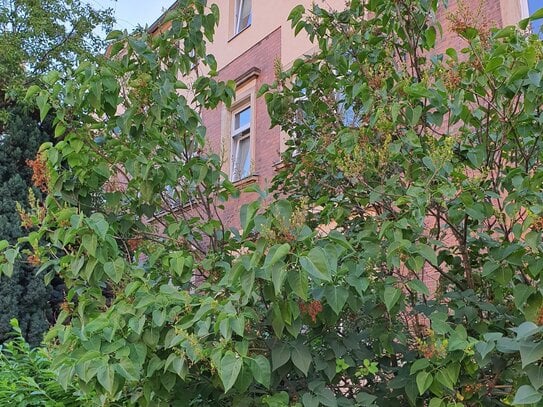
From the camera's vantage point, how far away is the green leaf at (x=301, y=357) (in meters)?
2.28

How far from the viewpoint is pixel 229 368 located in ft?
6.52

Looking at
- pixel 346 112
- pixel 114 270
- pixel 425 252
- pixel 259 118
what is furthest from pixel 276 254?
pixel 259 118

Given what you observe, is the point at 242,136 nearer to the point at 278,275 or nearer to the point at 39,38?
the point at 39,38

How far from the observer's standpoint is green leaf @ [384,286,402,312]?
2.25 m

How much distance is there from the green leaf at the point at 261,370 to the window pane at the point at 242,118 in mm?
9226

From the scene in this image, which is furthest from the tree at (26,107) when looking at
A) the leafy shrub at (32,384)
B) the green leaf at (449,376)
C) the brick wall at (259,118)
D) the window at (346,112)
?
the green leaf at (449,376)

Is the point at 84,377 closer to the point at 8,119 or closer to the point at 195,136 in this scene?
the point at 195,136

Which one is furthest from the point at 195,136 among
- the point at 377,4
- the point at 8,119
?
the point at 8,119

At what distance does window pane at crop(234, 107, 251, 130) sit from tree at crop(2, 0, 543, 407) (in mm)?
7483

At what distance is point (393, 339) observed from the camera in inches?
104

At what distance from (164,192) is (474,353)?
2.05 m

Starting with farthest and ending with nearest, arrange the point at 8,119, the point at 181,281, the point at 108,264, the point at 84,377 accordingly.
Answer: the point at 8,119
the point at 181,281
the point at 108,264
the point at 84,377

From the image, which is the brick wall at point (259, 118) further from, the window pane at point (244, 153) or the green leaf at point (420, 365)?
the green leaf at point (420, 365)

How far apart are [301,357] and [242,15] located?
10933 mm
